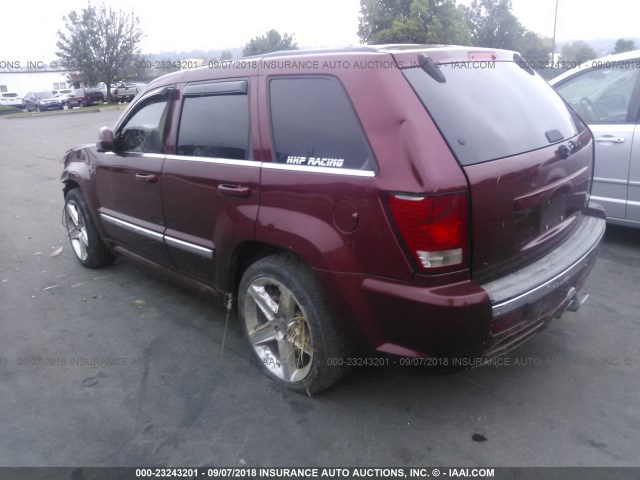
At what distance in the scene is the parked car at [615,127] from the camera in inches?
190

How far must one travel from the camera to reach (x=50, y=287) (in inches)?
194

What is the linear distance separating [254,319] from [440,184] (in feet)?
4.97

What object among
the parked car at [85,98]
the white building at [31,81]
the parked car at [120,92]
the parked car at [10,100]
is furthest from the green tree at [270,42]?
the white building at [31,81]

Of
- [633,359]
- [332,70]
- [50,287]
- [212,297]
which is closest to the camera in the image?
[332,70]

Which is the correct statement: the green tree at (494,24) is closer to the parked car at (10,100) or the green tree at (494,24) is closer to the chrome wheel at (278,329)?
the parked car at (10,100)

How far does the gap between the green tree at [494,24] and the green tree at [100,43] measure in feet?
79.8

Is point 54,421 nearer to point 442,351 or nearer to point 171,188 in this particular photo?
point 171,188

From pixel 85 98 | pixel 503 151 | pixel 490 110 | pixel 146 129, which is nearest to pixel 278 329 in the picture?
pixel 503 151

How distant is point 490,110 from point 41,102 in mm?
41820

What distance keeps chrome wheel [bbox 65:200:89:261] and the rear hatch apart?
12.4 ft

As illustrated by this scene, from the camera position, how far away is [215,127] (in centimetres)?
340

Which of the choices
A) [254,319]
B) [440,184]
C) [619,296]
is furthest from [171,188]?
[619,296]

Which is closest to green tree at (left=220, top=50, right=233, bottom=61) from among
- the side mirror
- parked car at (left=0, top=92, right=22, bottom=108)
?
the side mirror

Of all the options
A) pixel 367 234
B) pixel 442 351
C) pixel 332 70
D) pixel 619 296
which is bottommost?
pixel 619 296
